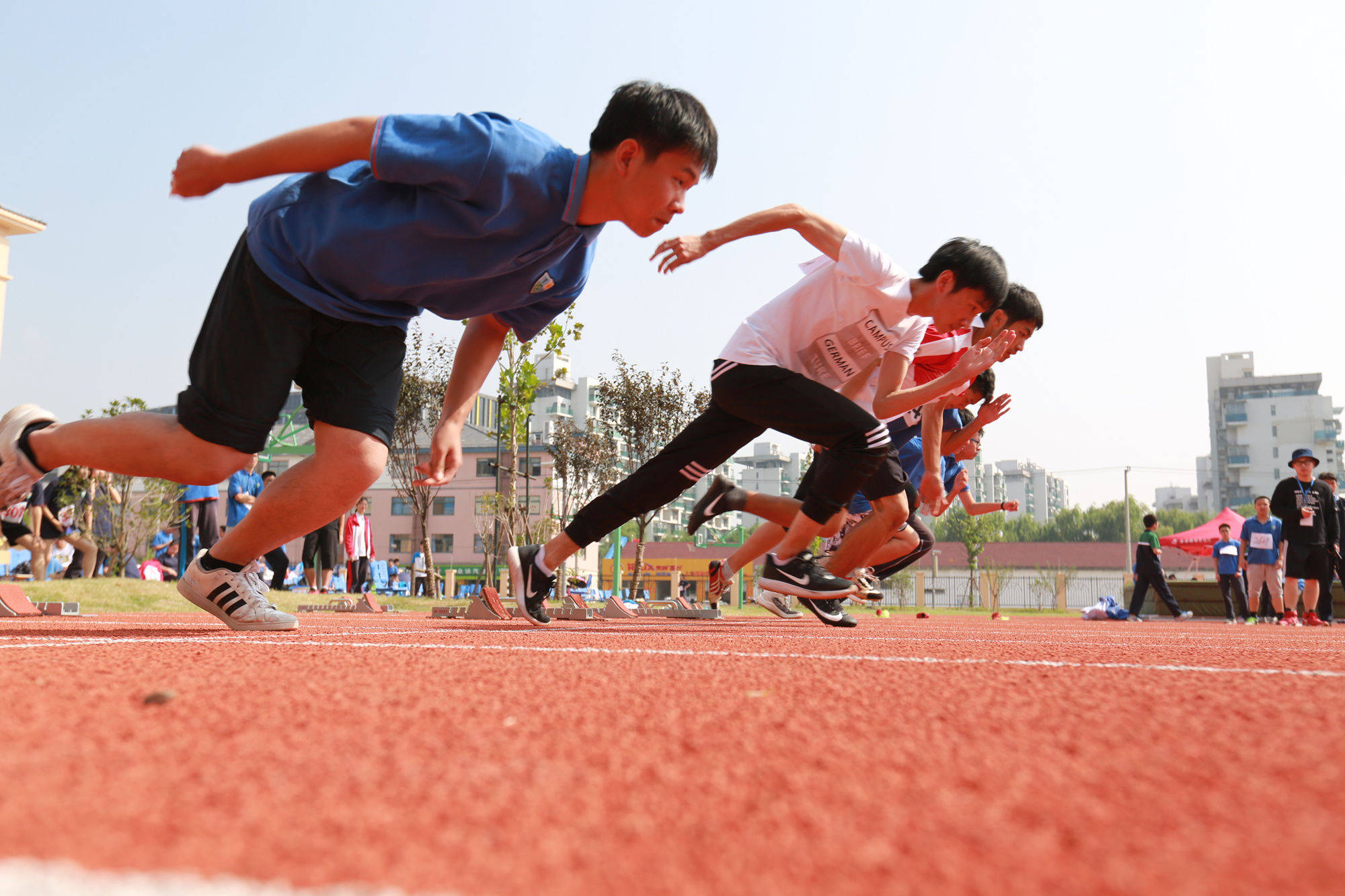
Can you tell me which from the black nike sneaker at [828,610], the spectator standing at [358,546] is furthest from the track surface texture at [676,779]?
the spectator standing at [358,546]

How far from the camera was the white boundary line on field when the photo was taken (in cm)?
241

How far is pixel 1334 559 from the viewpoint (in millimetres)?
11875

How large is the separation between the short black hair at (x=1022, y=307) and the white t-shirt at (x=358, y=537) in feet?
42.4

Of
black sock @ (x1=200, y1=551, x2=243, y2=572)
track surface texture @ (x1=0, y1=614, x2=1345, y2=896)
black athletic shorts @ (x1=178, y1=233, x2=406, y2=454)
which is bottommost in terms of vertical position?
track surface texture @ (x1=0, y1=614, x2=1345, y2=896)

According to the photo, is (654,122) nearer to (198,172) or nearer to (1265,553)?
(198,172)

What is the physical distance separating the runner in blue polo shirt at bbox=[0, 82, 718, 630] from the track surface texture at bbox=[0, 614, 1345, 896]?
3.68 ft

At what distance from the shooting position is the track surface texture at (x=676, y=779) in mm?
825

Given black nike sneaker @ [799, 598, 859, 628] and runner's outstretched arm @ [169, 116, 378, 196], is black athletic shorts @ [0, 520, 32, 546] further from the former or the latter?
runner's outstretched arm @ [169, 116, 378, 196]

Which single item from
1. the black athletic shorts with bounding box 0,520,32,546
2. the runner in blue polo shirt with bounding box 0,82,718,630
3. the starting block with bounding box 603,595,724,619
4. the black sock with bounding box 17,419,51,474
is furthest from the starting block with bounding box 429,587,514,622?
the black athletic shorts with bounding box 0,520,32,546

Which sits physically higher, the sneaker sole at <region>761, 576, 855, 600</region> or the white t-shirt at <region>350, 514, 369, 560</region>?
the white t-shirt at <region>350, 514, 369, 560</region>

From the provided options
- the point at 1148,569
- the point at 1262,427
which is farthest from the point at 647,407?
the point at 1262,427

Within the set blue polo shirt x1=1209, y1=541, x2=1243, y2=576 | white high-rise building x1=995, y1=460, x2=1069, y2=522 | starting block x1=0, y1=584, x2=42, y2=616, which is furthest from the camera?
white high-rise building x1=995, y1=460, x2=1069, y2=522

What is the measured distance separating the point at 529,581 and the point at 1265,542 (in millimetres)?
12252

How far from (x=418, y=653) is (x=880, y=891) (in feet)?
6.55
